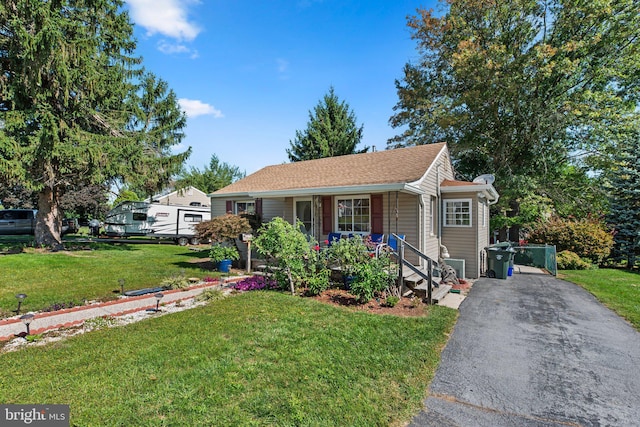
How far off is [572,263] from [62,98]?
73.0 ft

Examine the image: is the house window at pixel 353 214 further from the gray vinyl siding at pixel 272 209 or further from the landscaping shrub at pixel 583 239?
the landscaping shrub at pixel 583 239

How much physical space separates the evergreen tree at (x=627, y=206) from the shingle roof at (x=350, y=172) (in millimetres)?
9605

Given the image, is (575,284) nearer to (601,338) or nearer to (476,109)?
(601,338)

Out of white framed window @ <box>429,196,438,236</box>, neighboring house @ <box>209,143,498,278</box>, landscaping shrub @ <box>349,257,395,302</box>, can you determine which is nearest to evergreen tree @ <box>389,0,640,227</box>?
neighboring house @ <box>209,143,498,278</box>

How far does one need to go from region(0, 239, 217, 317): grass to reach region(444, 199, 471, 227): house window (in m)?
8.34

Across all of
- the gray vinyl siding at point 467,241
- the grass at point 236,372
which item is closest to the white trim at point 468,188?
the gray vinyl siding at point 467,241

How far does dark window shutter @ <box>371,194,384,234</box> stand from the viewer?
9586 millimetres

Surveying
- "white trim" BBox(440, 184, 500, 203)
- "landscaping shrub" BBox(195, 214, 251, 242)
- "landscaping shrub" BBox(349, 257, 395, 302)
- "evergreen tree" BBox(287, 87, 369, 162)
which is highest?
"evergreen tree" BBox(287, 87, 369, 162)

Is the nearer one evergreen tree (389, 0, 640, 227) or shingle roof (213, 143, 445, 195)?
shingle roof (213, 143, 445, 195)

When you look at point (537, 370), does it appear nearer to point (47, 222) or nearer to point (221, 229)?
point (221, 229)

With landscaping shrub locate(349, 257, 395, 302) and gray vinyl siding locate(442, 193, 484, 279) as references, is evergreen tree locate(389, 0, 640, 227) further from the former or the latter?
landscaping shrub locate(349, 257, 395, 302)

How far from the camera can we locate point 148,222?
1969 cm

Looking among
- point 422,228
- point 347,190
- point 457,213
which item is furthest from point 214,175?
point 422,228

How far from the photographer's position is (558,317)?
→ 240 inches
